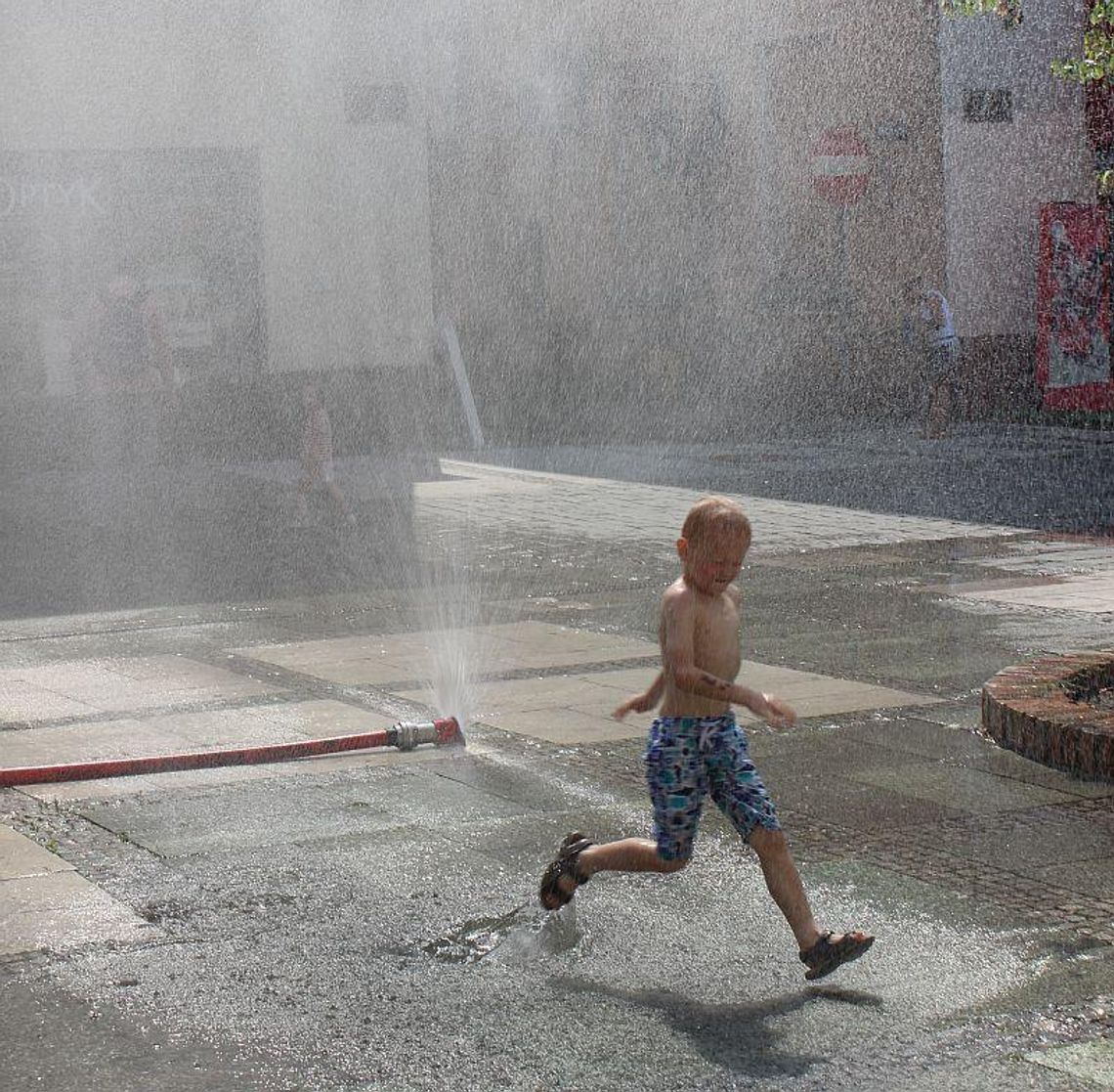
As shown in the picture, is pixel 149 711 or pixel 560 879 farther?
pixel 149 711

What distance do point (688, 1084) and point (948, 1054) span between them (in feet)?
1.87

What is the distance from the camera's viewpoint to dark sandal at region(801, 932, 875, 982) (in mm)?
4504

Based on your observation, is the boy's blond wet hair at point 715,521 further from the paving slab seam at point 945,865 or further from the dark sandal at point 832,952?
the paving slab seam at point 945,865

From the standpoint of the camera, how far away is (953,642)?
9.19 meters

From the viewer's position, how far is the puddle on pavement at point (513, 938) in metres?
4.81

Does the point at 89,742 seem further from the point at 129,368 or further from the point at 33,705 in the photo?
the point at 129,368

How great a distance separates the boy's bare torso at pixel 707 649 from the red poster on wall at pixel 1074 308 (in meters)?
18.0

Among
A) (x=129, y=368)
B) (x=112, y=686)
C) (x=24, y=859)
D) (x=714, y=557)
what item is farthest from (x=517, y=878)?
(x=129, y=368)

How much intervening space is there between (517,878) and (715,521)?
54.2 inches

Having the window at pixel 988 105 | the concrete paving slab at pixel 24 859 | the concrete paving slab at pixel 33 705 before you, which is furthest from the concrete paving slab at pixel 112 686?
the window at pixel 988 105

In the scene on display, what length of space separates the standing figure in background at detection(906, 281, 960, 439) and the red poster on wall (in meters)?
1.12

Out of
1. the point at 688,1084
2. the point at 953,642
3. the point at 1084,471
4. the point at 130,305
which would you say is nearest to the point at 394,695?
the point at 953,642

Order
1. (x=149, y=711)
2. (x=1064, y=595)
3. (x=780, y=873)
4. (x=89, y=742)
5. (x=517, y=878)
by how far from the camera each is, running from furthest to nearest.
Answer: (x=1064, y=595), (x=149, y=711), (x=89, y=742), (x=517, y=878), (x=780, y=873)

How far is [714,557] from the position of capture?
4.60 metres
